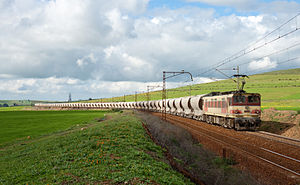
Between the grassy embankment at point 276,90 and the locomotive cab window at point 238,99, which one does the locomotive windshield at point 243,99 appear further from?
the grassy embankment at point 276,90

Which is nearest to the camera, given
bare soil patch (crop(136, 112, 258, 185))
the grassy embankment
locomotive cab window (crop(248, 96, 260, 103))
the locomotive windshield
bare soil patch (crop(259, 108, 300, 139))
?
bare soil patch (crop(136, 112, 258, 185))

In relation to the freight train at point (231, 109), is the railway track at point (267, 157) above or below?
below

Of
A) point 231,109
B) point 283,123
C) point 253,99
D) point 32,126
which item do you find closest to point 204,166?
point 231,109

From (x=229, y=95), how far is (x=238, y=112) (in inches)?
88.3

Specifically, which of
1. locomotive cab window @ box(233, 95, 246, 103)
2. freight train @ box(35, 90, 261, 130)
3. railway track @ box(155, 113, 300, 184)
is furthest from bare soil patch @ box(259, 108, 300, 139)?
railway track @ box(155, 113, 300, 184)

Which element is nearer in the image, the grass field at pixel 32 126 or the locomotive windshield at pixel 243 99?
the locomotive windshield at pixel 243 99

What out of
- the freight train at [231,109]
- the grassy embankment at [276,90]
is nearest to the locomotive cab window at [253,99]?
the freight train at [231,109]

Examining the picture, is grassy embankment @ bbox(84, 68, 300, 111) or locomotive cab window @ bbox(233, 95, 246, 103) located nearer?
locomotive cab window @ bbox(233, 95, 246, 103)

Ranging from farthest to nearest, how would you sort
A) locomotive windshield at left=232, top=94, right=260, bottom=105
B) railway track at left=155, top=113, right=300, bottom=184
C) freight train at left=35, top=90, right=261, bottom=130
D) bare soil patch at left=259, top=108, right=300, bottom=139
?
locomotive windshield at left=232, top=94, right=260, bottom=105, freight train at left=35, top=90, right=261, bottom=130, bare soil patch at left=259, top=108, right=300, bottom=139, railway track at left=155, top=113, right=300, bottom=184

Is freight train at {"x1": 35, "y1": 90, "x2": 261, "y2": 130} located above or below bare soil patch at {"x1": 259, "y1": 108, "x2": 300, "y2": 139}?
above

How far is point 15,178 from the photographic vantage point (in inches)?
443

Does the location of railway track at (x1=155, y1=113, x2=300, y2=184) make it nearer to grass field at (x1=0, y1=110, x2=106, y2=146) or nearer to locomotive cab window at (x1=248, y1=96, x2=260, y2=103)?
locomotive cab window at (x1=248, y1=96, x2=260, y2=103)

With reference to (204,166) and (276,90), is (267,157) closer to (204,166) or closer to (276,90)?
(204,166)

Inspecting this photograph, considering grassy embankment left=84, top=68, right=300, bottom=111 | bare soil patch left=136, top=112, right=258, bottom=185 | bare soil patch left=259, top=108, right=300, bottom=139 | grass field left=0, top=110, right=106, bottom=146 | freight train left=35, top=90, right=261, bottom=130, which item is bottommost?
grass field left=0, top=110, right=106, bottom=146
